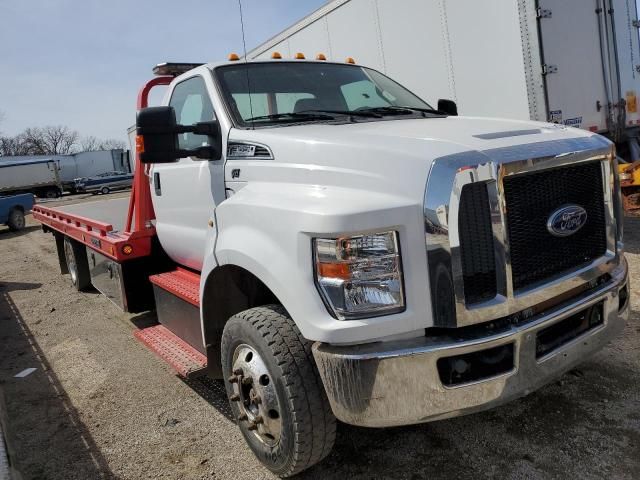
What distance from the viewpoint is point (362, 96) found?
359 centimetres

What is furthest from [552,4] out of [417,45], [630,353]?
[630,353]

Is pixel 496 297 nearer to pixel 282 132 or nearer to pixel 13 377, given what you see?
pixel 282 132

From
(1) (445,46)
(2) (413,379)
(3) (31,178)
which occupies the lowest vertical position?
(2) (413,379)

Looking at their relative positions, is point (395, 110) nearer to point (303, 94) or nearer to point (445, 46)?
point (303, 94)

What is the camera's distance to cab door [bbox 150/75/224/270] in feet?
10.6

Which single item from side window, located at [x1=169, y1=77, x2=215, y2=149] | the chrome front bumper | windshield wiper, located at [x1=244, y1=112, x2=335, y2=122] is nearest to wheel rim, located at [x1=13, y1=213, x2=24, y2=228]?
side window, located at [x1=169, y1=77, x2=215, y2=149]

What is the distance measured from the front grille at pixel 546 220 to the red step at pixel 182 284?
1.87 m

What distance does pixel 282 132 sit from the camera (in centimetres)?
280

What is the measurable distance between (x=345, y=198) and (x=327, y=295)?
0.41 metres

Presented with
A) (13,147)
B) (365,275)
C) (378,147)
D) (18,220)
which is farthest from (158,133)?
(13,147)

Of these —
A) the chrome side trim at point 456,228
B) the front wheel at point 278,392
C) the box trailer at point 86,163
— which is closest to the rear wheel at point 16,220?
the front wheel at point 278,392

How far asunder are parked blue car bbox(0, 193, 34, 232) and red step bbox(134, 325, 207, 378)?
51.1 ft

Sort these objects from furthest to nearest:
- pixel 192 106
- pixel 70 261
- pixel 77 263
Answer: pixel 70 261 < pixel 77 263 < pixel 192 106

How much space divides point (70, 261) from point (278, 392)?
570 centimetres
